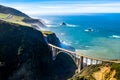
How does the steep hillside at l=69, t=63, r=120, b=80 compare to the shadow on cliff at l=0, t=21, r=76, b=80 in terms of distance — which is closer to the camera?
the steep hillside at l=69, t=63, r=120, b=80

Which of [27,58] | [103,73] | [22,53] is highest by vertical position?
[22,53]

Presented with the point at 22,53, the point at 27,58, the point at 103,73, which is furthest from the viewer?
the point at 22,53

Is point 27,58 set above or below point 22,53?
below

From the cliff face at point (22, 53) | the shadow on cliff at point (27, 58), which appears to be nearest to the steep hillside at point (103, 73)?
the shadow on cliff at point (27, 58)

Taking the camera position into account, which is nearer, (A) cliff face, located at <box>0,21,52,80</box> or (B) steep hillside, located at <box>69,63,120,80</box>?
(B) steep hillside, located at <box>69,63,120,80</box>

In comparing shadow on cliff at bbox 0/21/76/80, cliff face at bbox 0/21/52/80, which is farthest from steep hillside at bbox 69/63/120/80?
cliff face at bbox 0/21/52/80

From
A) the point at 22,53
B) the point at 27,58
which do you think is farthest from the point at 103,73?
the point at 22,53

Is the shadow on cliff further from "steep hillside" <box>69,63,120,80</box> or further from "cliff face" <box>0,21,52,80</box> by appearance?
"steep hillside" <box>69,63,120,80</box>

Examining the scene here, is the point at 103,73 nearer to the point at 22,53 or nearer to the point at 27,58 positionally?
the point at 27,58

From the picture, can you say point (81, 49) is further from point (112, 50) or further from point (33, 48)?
point (33, 48)

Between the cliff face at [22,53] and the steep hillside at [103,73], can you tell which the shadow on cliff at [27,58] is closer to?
the cliff face at [22,53]

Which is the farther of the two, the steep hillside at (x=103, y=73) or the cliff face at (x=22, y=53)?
the cliff face at (x=22, y=53)
